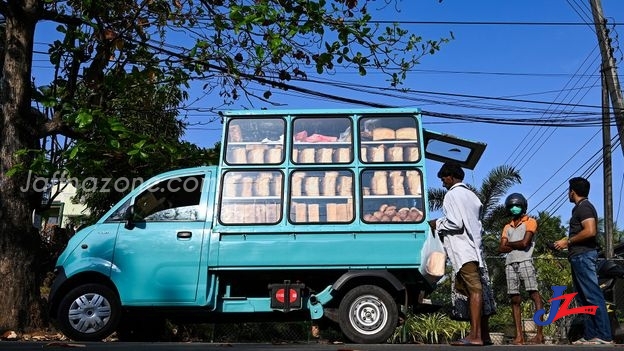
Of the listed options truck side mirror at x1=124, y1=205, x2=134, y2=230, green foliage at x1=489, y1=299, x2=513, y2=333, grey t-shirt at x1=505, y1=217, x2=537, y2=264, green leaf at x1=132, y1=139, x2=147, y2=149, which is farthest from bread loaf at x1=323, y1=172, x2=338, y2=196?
green foliage at x1=489, y1=299, x2=513, y2=333

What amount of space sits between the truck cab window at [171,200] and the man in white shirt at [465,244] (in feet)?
9.59

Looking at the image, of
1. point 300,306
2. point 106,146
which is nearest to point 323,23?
point 106,146

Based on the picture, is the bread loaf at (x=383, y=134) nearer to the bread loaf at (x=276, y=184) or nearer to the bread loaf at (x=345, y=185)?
the bread loaf at (x=345, y=185)

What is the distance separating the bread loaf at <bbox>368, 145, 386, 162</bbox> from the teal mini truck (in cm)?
1

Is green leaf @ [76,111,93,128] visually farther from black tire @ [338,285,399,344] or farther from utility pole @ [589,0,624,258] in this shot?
utility pole @ [589,0,624,258]

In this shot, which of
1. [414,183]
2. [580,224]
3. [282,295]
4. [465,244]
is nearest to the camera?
[465,244]

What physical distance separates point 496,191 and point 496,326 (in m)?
6.58

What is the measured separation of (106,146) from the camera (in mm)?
8312

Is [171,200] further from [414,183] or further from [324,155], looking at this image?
[414,183]

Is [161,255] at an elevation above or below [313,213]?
below

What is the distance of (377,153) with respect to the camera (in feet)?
24.3

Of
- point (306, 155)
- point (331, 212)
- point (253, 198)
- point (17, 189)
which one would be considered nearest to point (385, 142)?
point (306, 155)

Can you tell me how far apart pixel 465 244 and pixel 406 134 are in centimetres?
183

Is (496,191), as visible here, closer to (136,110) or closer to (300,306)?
(136,110)
